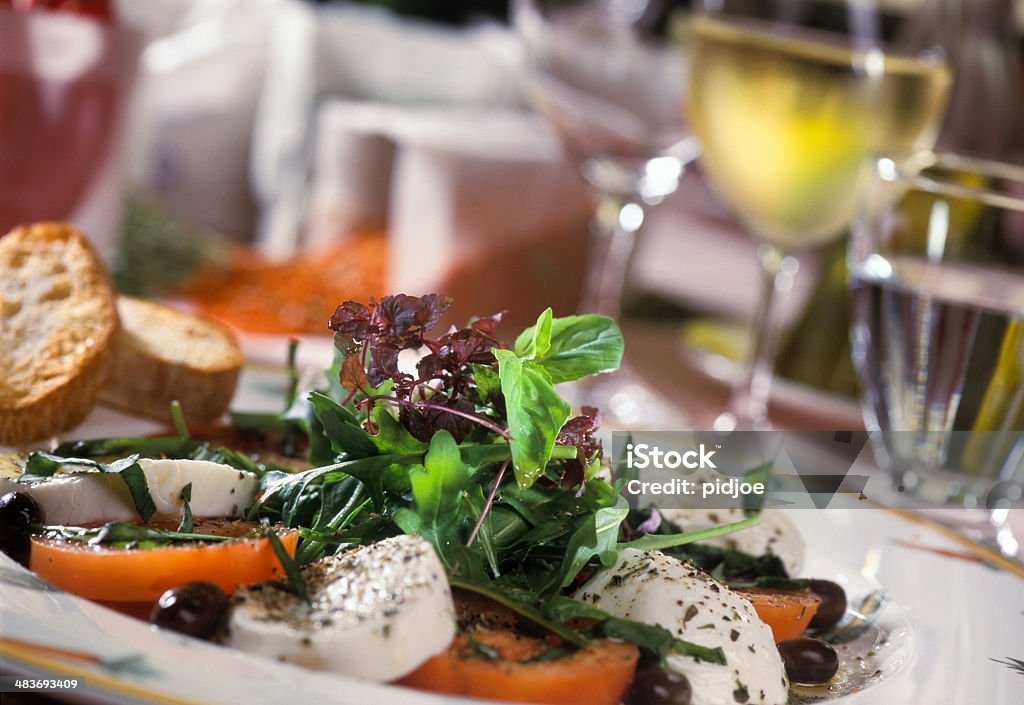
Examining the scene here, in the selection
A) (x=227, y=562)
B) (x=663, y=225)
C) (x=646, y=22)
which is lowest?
(x=663, y=225)

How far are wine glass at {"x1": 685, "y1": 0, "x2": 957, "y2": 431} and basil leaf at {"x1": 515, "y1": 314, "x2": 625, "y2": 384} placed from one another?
30.0 inches

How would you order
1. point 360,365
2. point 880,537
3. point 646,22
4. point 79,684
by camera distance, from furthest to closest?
1. point 646,22
2. point 880,537
3. point 360,365
4. point 79,684

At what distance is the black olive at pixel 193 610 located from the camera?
26.3 inches

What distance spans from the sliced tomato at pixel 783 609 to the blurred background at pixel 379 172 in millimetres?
428

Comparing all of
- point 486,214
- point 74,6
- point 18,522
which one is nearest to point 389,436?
point 18,522

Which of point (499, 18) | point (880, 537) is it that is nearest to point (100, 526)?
point (880, 537)

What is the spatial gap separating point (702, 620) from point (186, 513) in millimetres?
381

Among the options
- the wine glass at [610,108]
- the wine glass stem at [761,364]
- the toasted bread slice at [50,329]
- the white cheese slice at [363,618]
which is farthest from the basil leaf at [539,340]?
the wine glass at [610,108]

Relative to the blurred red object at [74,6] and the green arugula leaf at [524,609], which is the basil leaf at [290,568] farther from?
the blurred red object at [74,6]

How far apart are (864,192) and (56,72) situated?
1.12 meters

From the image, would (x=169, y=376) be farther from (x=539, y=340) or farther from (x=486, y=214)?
(x=486, y=214)

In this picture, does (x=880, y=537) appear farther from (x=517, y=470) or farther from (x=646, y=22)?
(x=646, y=22)

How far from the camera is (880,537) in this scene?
118 cm

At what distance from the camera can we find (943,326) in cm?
135
